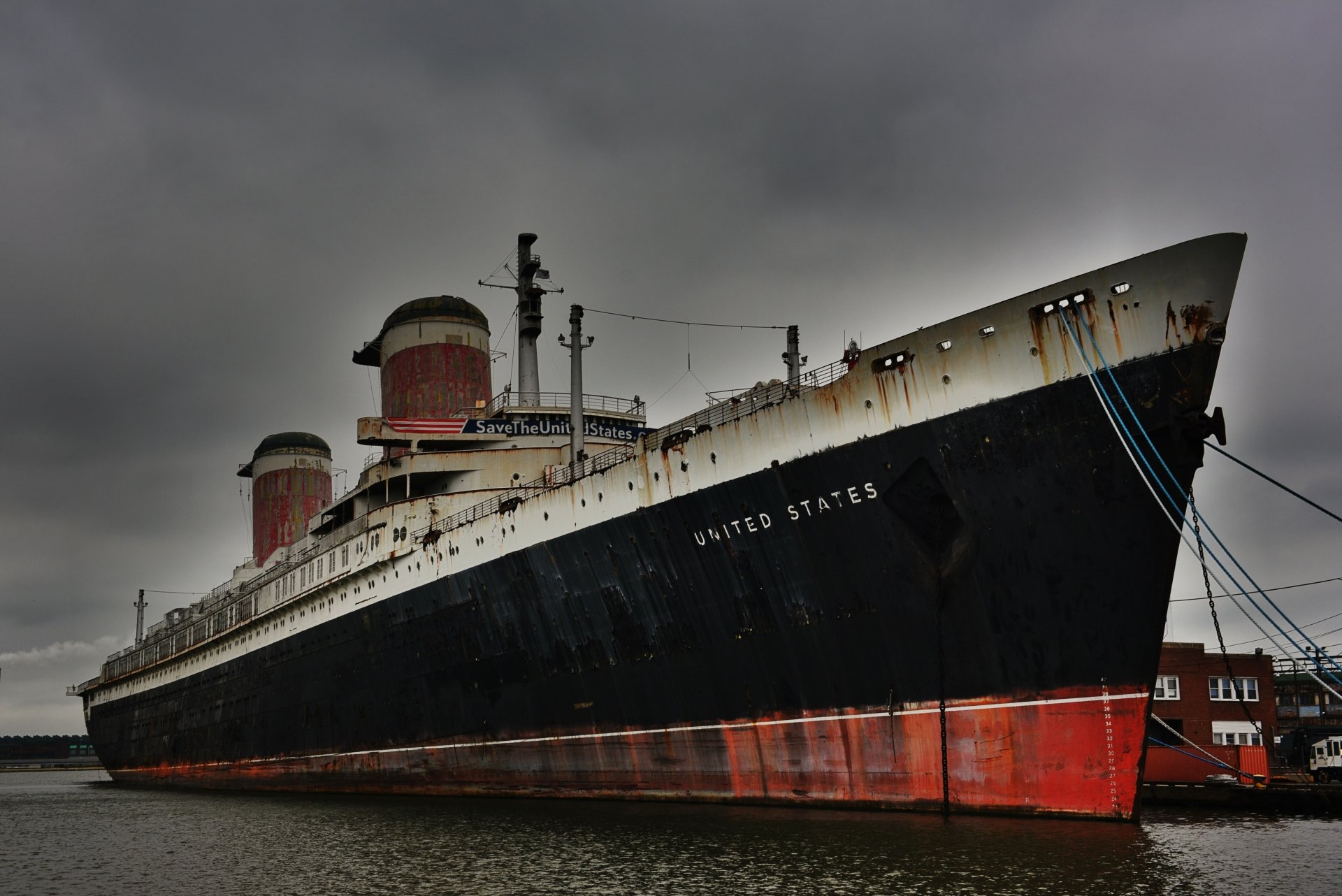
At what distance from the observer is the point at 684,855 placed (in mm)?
13586

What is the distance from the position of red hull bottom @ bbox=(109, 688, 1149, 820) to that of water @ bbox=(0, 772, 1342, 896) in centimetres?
37

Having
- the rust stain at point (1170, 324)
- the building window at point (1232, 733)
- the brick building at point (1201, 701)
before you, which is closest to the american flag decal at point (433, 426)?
the rust stain at point (1170, 324)

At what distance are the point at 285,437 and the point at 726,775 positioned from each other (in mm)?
34525

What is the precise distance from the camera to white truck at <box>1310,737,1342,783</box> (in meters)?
24.5

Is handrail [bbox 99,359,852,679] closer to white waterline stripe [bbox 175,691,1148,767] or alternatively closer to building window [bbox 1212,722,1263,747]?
white waterline stripe [bbox 175,691,1148,767]

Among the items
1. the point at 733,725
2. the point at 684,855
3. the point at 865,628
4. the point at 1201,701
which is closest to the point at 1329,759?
the point at 1201,701

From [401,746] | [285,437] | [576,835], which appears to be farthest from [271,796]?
[285,437]

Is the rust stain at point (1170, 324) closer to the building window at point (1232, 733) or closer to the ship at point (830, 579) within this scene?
the ship at point (830, 579)

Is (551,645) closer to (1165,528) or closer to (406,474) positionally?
(406,474)

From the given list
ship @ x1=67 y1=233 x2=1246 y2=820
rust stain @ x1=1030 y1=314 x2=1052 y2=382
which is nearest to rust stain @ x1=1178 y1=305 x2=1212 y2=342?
ship @ x1=67 y1=233 x2=1246 y2=820

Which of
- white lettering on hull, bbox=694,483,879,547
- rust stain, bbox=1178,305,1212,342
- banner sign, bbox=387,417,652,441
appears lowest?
white lettering on hull, bbox=694,483,879,547

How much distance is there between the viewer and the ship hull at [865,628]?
14.2 meters

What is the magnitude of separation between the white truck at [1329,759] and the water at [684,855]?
7.61m

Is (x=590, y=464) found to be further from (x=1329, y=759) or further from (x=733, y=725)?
Result: (x=1329, y=759)
